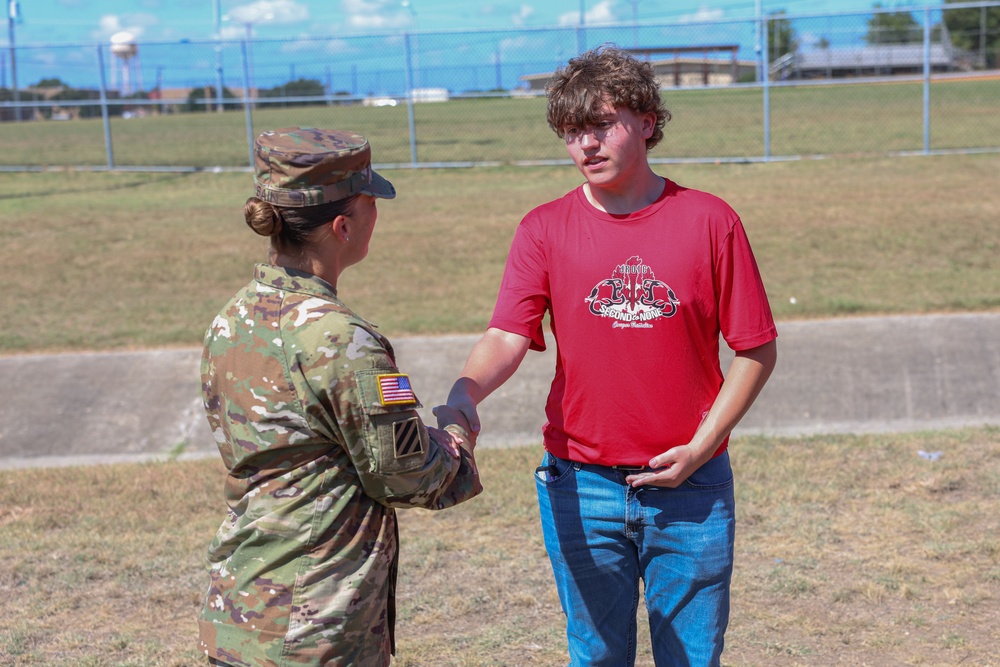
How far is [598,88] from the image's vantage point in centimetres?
244

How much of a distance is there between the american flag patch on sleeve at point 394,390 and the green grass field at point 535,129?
42.9ft

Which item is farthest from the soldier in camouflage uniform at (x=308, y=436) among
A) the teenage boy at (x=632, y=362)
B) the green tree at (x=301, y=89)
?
the green tree at (x=301, y=89)

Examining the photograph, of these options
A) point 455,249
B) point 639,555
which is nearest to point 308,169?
point 639,555

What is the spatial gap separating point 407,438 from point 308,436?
0.20m

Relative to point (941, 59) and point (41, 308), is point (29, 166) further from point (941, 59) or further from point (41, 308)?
point (941, 59)

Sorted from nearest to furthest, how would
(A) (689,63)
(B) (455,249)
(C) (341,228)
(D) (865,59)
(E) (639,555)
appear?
(C) (341,228) < (E) (639,555) < (B) (455,249) < (A) (689,63) < (D) (865,59)

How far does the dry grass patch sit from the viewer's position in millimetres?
3887

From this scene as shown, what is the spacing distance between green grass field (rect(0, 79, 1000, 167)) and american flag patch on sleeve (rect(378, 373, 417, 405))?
1308cm

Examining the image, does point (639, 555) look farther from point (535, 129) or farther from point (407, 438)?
point (535, 129)

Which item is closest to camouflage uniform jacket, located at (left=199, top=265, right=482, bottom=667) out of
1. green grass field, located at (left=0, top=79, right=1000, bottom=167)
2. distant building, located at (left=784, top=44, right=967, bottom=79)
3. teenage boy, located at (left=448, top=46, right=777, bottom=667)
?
teenage boy, located at (left=448, top=46, right=777, bottom=667)

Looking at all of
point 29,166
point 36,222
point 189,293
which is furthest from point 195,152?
point 189,293

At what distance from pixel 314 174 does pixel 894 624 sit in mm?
3052

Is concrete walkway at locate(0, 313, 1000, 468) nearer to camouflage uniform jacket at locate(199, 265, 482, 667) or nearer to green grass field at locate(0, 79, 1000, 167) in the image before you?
camouflage uniform jacket at locate(199, 265, 482, 667)

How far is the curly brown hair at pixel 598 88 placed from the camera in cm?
244
